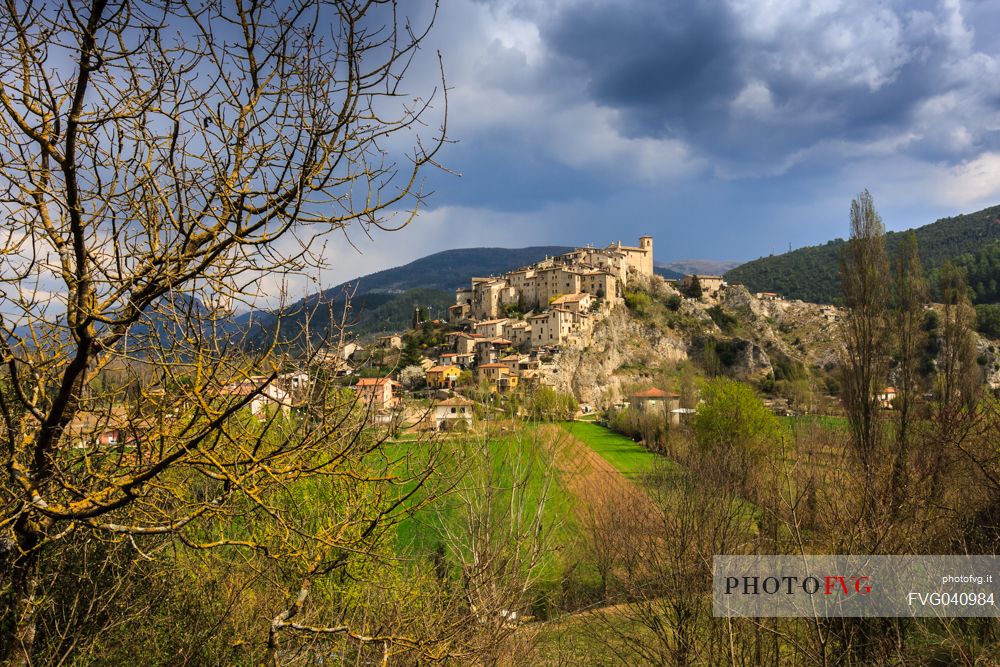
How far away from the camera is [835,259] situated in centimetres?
11844

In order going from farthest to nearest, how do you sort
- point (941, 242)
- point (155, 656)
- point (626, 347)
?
point (941, 242)
point (626, 347)
point (155, 656)

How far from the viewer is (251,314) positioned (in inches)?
107

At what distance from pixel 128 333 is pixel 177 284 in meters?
0.29

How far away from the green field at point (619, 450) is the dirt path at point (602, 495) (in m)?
2.02

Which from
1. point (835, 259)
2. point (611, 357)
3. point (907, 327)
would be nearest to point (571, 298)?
point (611, 357)

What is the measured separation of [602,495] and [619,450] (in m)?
17.2

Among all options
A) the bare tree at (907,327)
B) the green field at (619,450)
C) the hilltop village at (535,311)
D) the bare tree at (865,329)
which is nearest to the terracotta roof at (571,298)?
the hilltop village at (535,311)

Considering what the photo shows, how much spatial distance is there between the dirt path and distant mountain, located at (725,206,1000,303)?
68587mm

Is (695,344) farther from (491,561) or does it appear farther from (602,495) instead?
(491,561)

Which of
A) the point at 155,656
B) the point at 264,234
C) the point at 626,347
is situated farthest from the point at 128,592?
the point at 626,347

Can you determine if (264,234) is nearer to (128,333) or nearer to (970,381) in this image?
(128,333)

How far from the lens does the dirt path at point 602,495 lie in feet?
39.6

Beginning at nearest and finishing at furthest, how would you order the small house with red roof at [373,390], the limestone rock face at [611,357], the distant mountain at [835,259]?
1. the small house with red roof at [373,390]
2. the limestone rock face at [611,357]
3. the distant mountain at [835,259]

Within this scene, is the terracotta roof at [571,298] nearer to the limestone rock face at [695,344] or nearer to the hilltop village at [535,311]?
the hilltop village at [535,311]
